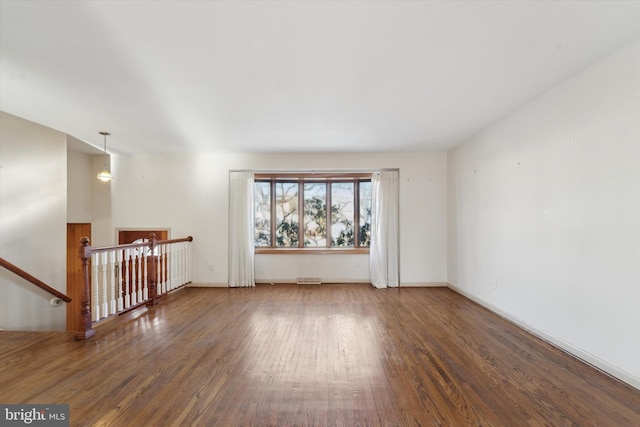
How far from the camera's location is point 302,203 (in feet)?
20.6

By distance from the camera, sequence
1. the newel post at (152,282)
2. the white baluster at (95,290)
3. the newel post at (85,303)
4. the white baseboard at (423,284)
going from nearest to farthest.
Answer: the newel post at (85,303) < the white baluster at (95,290) < the newel post at (152,282) < the white baseboard at (423,284)

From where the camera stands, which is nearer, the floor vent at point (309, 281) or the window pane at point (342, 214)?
the floor vent at point (309, 281)

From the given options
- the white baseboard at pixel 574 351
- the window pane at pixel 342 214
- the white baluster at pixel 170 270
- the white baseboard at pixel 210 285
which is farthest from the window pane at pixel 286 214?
the white baseboard at pixel 574 351

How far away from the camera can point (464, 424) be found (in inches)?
70.2

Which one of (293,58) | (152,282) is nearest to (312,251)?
(152,282)

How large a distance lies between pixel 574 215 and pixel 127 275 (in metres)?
5.24

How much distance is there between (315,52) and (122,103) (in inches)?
93.8

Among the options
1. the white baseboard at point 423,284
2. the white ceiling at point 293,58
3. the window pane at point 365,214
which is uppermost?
the white ceiling at point 293,58

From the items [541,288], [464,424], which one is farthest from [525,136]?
[464,424]

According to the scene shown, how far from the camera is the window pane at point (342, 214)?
6.25m

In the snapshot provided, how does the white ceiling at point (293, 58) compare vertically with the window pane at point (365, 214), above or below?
above

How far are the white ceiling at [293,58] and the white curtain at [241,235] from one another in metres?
1.85

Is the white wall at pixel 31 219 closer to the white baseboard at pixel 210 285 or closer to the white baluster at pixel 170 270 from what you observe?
the white baluster at pixel 170 270

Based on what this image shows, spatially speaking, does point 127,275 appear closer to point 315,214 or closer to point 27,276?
point 27,276
